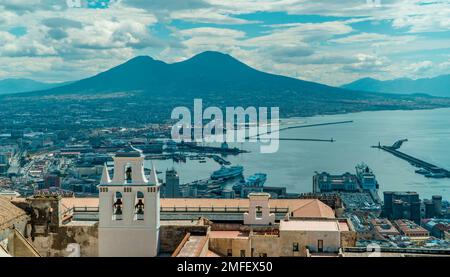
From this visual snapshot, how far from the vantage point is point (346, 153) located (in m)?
43.8

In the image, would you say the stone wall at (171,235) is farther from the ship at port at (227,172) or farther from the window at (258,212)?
the ship at port at (227,172)

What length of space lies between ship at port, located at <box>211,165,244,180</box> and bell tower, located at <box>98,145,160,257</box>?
25.3 m

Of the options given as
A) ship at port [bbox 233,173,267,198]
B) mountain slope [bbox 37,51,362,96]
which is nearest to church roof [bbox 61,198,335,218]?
ship at port [bbox 233,173,267,198]

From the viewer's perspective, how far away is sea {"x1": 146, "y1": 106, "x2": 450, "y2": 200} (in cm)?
3183

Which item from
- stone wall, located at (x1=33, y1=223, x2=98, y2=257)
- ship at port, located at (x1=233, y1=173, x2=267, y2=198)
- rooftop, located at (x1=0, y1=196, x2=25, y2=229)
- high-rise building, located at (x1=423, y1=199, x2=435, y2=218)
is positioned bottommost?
high-rise building, located at (x1=423, y1=199, x2=435, y2=218)

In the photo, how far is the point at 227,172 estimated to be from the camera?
3250 cm

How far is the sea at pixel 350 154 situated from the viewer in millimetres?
31828

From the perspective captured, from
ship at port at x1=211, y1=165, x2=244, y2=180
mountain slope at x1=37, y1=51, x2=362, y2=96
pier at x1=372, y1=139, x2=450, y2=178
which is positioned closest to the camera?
ship at port at x1=211, y1=165, x2=244, y2=180

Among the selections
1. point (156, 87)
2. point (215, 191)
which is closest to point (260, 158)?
point (156, 87)

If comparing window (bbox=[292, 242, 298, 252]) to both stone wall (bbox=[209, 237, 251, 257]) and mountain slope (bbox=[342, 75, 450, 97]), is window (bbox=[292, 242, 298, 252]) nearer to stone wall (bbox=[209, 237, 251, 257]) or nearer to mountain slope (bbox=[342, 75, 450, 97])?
stone wall (bbox=[209, 237, 251, 257])

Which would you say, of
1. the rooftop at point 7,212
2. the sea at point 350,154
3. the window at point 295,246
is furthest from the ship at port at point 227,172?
the window at point 295,246

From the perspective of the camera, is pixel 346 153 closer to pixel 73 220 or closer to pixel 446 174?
pixel 446 174

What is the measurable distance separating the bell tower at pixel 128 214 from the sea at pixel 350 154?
22.1 metres
